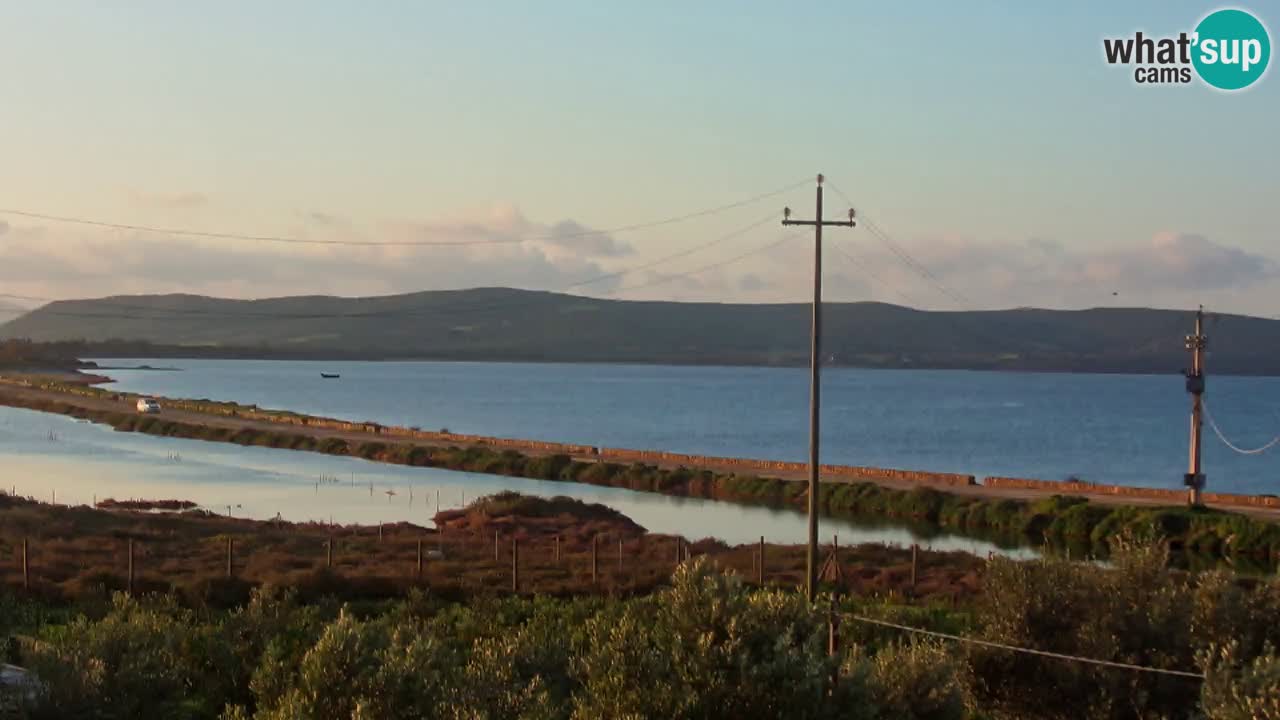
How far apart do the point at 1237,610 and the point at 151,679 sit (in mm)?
13154

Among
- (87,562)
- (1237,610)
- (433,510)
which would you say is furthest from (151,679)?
(433,510)

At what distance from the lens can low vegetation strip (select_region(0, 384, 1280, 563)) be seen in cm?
5203

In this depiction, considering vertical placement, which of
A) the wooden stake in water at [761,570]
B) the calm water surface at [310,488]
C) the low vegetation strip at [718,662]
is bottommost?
the calm water surface at [310,488]

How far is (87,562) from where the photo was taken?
36656 mm

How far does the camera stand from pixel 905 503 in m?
65.3

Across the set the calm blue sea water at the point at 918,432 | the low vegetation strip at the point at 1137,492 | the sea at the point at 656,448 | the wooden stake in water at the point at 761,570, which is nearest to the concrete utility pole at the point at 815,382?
the wooden stake in water at the point at 761,570

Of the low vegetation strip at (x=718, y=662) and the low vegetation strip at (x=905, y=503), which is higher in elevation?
the low vegetation strip at (x=718, y=662)

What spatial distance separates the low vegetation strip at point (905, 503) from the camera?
5203 cm

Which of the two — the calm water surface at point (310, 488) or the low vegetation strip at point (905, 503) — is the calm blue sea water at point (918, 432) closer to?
the low vegetation strip at point (905, 503)

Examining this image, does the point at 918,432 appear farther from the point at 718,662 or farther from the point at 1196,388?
the point at 718,662

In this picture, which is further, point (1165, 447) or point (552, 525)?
point (1165, 447)

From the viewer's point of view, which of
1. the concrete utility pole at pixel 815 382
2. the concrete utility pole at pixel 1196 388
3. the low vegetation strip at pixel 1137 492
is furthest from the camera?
the low vegetation strip at pixel 1137 492

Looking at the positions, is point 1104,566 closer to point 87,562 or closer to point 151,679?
point 151,679

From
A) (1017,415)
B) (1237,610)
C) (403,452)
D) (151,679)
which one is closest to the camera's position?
(151,679)
